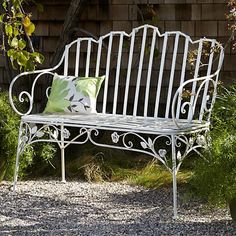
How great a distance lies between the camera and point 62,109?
15.3 feet

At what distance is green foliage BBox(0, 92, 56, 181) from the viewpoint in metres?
4.60

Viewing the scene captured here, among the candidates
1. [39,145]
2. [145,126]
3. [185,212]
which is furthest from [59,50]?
[185,212]

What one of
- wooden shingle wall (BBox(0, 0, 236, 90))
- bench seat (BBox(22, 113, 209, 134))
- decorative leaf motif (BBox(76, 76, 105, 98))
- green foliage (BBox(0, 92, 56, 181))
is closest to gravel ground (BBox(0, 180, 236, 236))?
green foliage (BBox(0, 92, 56, 181))

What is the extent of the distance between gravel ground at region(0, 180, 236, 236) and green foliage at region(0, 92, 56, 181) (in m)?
0.13

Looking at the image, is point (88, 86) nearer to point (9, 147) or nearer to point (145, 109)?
point (145, 109)

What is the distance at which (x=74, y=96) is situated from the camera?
4664mm

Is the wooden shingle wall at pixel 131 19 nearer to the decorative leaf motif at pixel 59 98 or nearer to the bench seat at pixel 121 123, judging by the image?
the decorative leaf motif at pixel 59 98

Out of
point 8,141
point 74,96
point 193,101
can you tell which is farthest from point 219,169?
point 8,141

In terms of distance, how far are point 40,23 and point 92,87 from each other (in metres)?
1.58

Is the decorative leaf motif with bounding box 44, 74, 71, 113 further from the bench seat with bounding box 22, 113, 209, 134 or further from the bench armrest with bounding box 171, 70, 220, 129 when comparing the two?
the bench armrest with bounding box 171, 70, 220, 129

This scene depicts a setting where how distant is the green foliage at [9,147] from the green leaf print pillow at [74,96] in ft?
0.91

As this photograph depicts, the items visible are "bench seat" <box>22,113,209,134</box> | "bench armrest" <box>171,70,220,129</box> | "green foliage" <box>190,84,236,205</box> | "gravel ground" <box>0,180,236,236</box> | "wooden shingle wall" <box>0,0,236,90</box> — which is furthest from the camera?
"wooden shingle wall" <box>0,0,236,90</box>

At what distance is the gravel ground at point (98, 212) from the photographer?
→ 3.57m

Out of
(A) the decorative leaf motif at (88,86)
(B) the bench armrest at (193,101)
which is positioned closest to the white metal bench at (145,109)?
(B) the bench armrest at (193,101)
